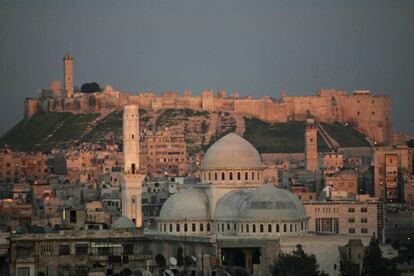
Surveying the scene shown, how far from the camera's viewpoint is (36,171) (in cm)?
13538

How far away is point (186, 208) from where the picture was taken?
81625mm

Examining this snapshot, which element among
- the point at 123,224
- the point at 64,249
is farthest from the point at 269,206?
the point at 64,249

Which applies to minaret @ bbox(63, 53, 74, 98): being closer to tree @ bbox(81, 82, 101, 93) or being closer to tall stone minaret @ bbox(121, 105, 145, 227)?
tree @ bbox(81, 82, 101, 93)

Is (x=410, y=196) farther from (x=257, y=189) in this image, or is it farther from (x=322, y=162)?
(x=257, y=189)

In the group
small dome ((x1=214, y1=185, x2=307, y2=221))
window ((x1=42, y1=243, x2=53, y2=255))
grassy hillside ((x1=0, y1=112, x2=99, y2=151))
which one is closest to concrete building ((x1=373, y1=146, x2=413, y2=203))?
small dome ((x1=214, y1=185, x2=307, y2=221))

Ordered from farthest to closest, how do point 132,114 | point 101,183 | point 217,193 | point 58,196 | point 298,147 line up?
1. point 298,147
2. point 101,183
3. point 58,196
4. point 132,114
5. point 217,193

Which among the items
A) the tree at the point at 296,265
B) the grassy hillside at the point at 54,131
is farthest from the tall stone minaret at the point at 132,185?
the grassy hillside at the point at 54,131

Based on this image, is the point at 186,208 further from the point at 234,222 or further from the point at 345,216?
the point at 345,216

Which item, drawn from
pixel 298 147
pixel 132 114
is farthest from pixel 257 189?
pixel 298 147

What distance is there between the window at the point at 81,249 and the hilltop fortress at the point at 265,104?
93054 mm

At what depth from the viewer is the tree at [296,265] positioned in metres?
71.8

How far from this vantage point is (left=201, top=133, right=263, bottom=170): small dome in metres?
82.8

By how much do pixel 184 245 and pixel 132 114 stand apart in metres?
18.2

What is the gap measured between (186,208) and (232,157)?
2.54m
